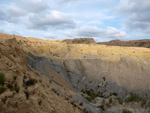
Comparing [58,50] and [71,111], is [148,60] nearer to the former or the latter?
[58,50]

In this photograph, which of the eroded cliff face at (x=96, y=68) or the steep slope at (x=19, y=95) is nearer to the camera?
the steep slope at (x=19, y=95)

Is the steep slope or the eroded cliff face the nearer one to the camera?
the steep slope

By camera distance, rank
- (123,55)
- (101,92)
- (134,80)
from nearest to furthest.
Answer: (101,92), (134,80), (123,55)

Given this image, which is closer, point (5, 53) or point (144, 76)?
point (5, 53)

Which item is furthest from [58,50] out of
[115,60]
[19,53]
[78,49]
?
[19,53]

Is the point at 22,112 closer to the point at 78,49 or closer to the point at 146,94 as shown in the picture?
the point at 146,94

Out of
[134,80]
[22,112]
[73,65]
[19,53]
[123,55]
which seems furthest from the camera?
[123,55]

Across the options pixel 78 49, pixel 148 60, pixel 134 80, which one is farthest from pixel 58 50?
pixel 148 60

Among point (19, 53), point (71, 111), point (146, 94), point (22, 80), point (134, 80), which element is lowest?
point (146, 94)

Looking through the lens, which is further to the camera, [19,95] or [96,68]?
[96,68]

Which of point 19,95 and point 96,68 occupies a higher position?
point 19,95

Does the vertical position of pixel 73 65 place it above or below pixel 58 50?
below

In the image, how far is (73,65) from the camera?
933 inches

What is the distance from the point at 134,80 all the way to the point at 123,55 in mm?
5058
